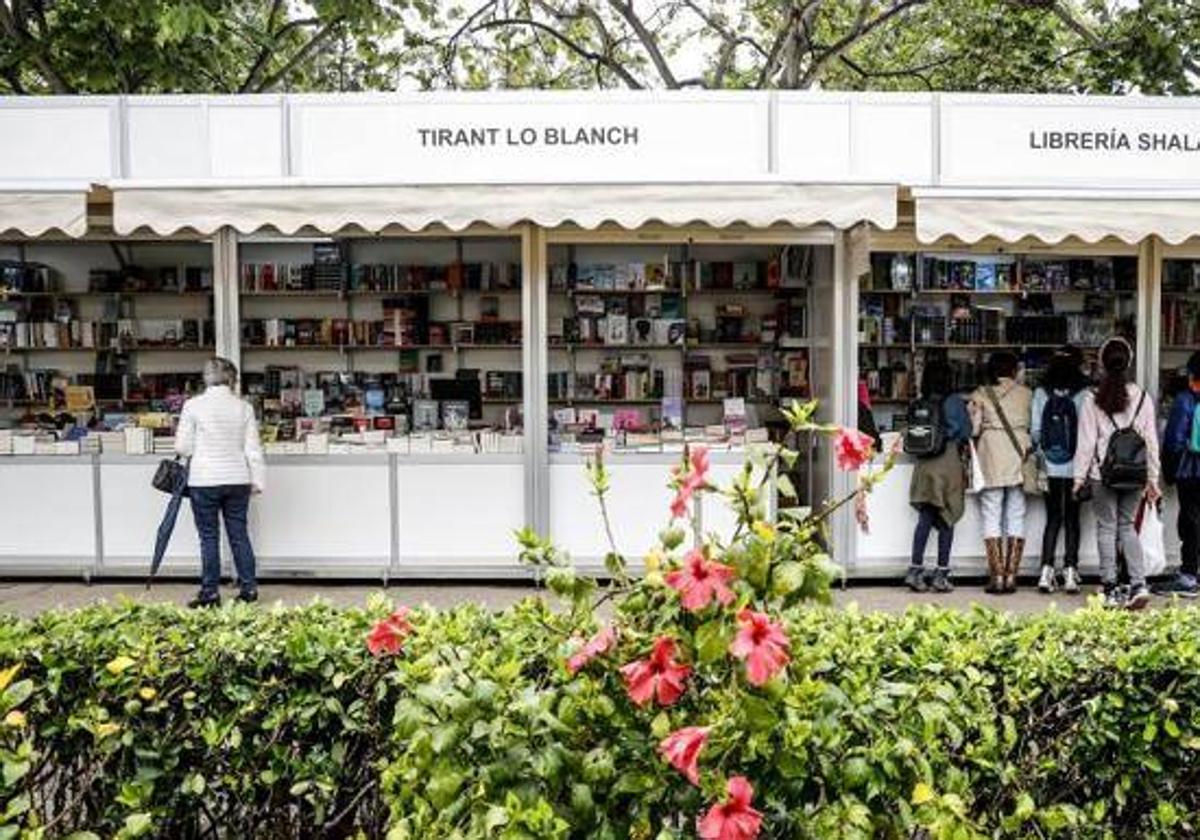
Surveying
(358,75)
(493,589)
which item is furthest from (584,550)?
(358,75)

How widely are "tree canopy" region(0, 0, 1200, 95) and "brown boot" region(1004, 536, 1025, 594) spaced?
715cm

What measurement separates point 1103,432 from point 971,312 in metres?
2.78

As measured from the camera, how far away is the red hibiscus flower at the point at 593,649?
2092mm

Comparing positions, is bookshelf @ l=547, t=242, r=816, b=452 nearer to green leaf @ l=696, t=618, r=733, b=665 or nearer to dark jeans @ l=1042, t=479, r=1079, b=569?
dark jeans @ l=1042, t=479, r=1079, b=569

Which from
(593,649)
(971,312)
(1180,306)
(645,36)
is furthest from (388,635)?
(645,36)

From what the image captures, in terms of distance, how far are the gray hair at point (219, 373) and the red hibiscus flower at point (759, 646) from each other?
6498 millimetres

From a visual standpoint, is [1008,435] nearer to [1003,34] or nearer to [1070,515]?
[1070,515]

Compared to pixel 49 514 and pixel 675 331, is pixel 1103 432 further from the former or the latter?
pixel 49 514

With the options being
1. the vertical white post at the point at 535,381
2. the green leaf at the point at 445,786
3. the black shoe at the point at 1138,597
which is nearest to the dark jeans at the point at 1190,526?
the black shoe at the point at 1138,597

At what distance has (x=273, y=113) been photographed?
8.27 meters

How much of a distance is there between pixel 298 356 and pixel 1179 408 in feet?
25.4

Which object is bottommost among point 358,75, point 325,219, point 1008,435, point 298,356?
point 1008,435

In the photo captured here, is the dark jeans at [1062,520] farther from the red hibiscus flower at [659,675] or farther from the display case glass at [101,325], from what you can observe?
the display case glass at [101,325]

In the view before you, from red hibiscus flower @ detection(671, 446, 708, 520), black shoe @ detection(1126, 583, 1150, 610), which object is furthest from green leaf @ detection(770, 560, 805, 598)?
black shoe @ detection(1126, 583, 1150, 610)
